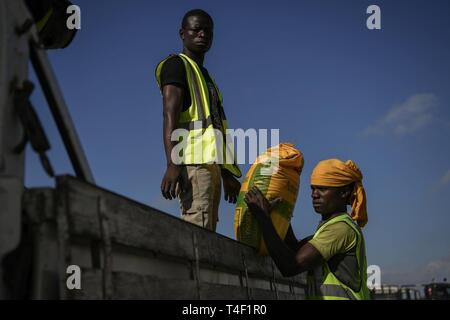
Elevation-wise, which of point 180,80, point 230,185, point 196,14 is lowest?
point 230,185

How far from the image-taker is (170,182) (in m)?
3.03

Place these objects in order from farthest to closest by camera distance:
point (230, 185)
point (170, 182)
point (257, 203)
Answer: point (230, 185)
point (257, 203)
point (170, 182)

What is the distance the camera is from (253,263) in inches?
125

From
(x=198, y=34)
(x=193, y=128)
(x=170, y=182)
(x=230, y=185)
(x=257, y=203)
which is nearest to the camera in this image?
(x=170, y=182)

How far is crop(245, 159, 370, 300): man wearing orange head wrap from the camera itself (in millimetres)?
2895

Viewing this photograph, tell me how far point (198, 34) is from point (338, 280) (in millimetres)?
1767

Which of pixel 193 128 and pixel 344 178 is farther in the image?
pixel 193 128

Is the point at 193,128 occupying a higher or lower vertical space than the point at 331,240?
higher

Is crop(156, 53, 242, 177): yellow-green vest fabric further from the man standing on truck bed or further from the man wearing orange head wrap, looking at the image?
the man wearing orange head wrap

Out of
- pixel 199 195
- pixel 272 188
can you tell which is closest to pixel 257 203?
pixel 272 188

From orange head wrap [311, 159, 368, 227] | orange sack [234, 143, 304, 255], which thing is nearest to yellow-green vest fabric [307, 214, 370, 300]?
orange head wrap [311, 159, 368, 227]

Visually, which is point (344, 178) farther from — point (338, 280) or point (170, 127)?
point (170, 127)
